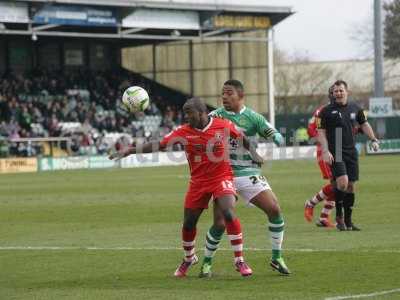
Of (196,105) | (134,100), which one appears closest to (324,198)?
(134,100)

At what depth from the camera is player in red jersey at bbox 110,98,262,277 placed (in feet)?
37.5

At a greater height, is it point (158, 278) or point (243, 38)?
point (243, 38)

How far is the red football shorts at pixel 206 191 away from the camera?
11516mm

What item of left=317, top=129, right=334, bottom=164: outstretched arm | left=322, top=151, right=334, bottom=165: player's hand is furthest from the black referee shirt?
left=322, top=151, right=334, bottom=165: player's hand

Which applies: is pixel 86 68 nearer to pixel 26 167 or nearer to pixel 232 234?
pixel 26 167

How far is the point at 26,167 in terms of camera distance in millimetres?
48312

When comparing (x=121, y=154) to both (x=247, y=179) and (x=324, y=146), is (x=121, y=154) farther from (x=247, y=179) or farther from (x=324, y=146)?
(x=324, y=146)

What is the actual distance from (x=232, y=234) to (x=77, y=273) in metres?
1.95

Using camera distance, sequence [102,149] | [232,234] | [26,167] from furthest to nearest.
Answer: [102,149] < [26,167] < [232,234]

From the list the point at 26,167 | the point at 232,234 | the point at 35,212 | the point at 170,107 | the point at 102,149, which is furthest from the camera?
the point at 170,107

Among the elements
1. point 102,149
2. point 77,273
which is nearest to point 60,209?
point 77,273

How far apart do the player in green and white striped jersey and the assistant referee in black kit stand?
4.41 meters

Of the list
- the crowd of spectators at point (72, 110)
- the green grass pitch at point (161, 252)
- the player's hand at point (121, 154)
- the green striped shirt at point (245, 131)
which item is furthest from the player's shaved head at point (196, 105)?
the crowd of spectators at point (72, 110)

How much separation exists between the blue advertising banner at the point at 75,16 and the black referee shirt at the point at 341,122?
37325 millimetres
